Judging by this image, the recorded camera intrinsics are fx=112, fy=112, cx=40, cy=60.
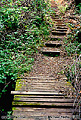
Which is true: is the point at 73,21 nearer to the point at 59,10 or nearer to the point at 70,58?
the point at 59,10

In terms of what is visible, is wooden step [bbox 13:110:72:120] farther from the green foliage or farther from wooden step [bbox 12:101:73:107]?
the green foliage

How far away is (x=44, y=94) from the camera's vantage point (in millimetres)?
2660

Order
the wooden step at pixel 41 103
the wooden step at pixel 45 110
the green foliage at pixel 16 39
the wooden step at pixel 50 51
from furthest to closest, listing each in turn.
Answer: the wooden step at pixel 50 51 → the green foliage at pixel 16 39 → the wooden step at pixel 41 103 → the wooden step at pixel 45 110

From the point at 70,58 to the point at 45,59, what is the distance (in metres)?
1.09

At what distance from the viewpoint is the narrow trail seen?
2230mm

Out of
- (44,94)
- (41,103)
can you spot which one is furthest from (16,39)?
(41,103)

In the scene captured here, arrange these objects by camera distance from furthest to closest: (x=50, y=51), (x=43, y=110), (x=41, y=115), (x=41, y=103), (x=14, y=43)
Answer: (x=50, y=51) < (x=14, y=43) < (x=41, y=103) < (x=43, y=110) < (x=41, y=115)

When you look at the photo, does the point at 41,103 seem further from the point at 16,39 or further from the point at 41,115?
the point at 16,39

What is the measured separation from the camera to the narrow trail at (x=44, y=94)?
7.32 ft

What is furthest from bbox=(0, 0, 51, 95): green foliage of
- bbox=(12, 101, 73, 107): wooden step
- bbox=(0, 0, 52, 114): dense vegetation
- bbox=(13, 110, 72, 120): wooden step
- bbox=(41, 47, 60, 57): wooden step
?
bbox=(13, 110, 72, 120): wooden step

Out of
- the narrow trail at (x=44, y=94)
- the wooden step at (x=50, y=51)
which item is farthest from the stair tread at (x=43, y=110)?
the wooden step at (x=50, y=51)

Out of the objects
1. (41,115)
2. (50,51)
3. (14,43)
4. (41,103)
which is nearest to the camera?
(41,115)

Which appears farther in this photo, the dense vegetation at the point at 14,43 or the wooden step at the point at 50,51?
the wooden step at the point at 50,51

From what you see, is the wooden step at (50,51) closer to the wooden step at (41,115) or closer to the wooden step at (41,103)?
the wooden step at (41,103)
